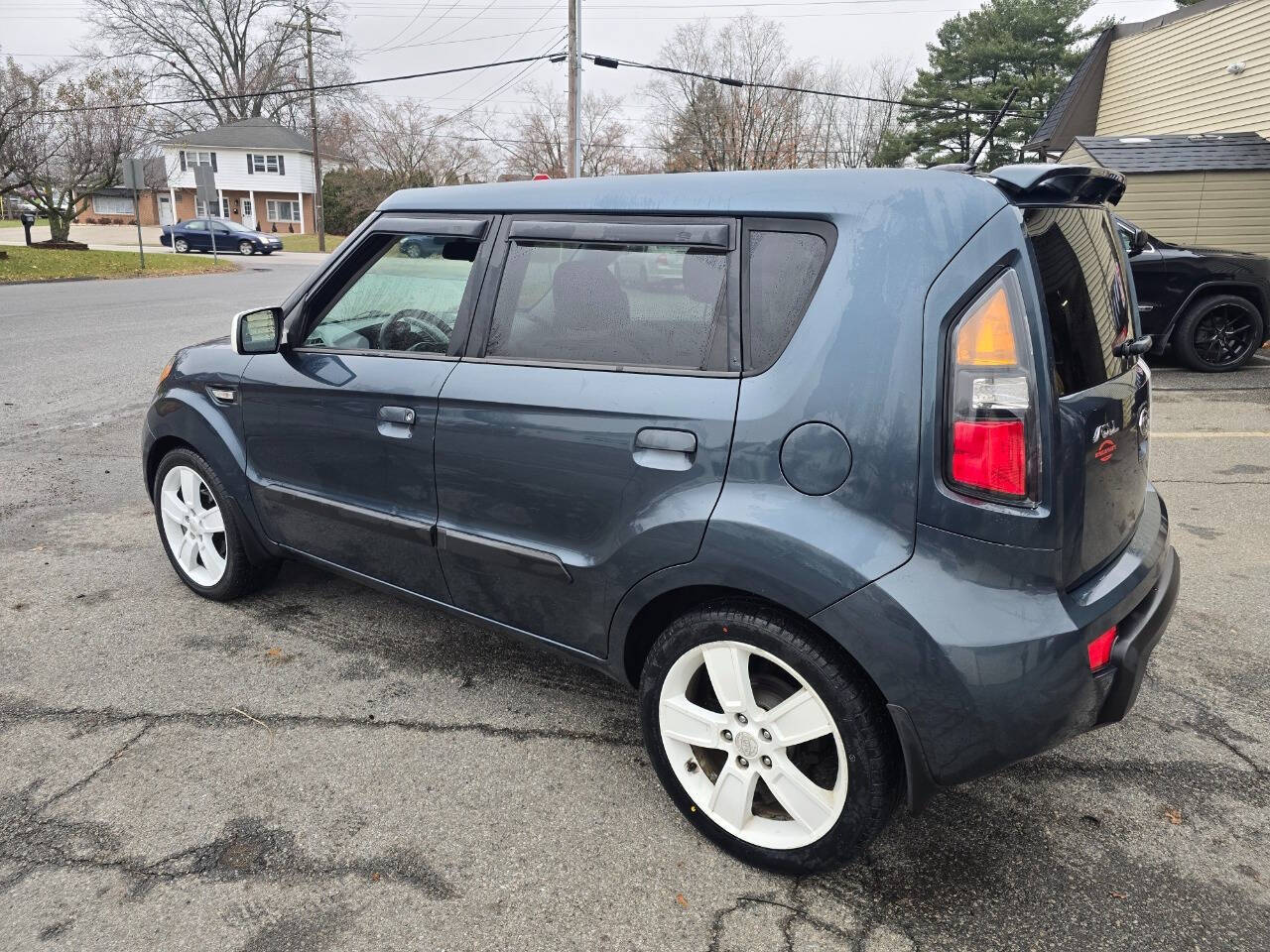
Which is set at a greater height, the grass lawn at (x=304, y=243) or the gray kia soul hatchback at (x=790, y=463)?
the grass lawn at (x=304, y=243)

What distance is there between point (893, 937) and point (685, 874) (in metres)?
0.52

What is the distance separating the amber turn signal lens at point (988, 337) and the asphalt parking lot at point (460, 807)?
1.32 m

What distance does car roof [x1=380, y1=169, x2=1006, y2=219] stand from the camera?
201 cm

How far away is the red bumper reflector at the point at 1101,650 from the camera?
6.49 ft

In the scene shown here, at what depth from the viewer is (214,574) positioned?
3826 millimetres

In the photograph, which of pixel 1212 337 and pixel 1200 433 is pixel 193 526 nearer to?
pixel 1200 433

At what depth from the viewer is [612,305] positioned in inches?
98.0

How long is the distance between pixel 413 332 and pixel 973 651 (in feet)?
6.54

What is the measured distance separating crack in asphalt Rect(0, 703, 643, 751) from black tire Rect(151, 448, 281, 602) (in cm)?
80

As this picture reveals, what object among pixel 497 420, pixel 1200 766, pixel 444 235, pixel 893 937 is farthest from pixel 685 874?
pixel 444 235

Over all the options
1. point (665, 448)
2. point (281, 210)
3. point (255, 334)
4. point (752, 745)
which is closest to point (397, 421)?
point (255, 334)

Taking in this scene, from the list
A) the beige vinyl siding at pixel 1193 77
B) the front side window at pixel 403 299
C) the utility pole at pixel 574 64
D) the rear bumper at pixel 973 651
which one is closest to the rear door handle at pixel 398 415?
the front side window at pixel 403 299

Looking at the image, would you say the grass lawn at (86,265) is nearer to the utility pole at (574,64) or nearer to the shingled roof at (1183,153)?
the utility pole at (574,64)

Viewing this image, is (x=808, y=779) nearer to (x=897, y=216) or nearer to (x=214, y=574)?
(x=897, y=216)
